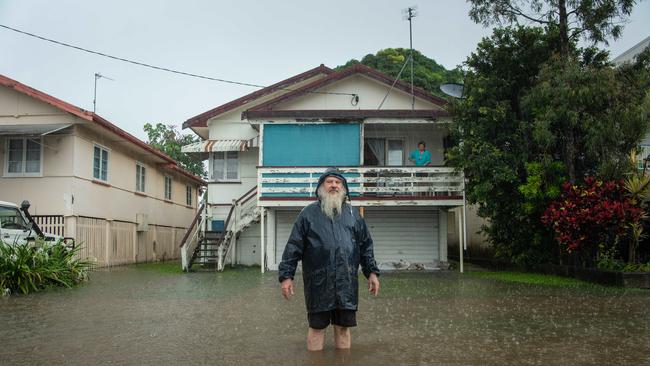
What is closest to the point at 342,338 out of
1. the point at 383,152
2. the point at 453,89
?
the point at 453,89

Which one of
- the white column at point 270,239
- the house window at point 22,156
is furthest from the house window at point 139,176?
the white column at point 270,239

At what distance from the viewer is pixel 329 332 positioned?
22.0 ft

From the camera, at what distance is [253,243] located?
19.8m

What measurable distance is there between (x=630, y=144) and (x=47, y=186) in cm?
1578

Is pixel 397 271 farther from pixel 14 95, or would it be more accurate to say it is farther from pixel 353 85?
pixel 14 95

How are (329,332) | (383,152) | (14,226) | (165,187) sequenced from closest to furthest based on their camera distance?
(329,332) < (14,226) < (383,152) < (165,187)

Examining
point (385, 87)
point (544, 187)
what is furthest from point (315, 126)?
point (544, 187)

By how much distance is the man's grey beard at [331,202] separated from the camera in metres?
5.31

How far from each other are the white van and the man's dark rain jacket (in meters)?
8.68

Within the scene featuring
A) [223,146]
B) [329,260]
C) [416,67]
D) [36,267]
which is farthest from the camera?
[416,67]

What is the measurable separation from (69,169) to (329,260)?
48.2 ft

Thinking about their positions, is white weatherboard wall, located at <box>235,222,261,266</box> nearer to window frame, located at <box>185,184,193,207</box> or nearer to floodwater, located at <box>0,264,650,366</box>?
floodwater, located at <box>0,264,650,366</box>

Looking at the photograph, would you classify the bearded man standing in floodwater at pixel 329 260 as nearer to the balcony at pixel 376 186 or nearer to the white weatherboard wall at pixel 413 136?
the balcony at pixel 376 186

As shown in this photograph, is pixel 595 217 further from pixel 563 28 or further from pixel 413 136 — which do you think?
pixel 413 136
